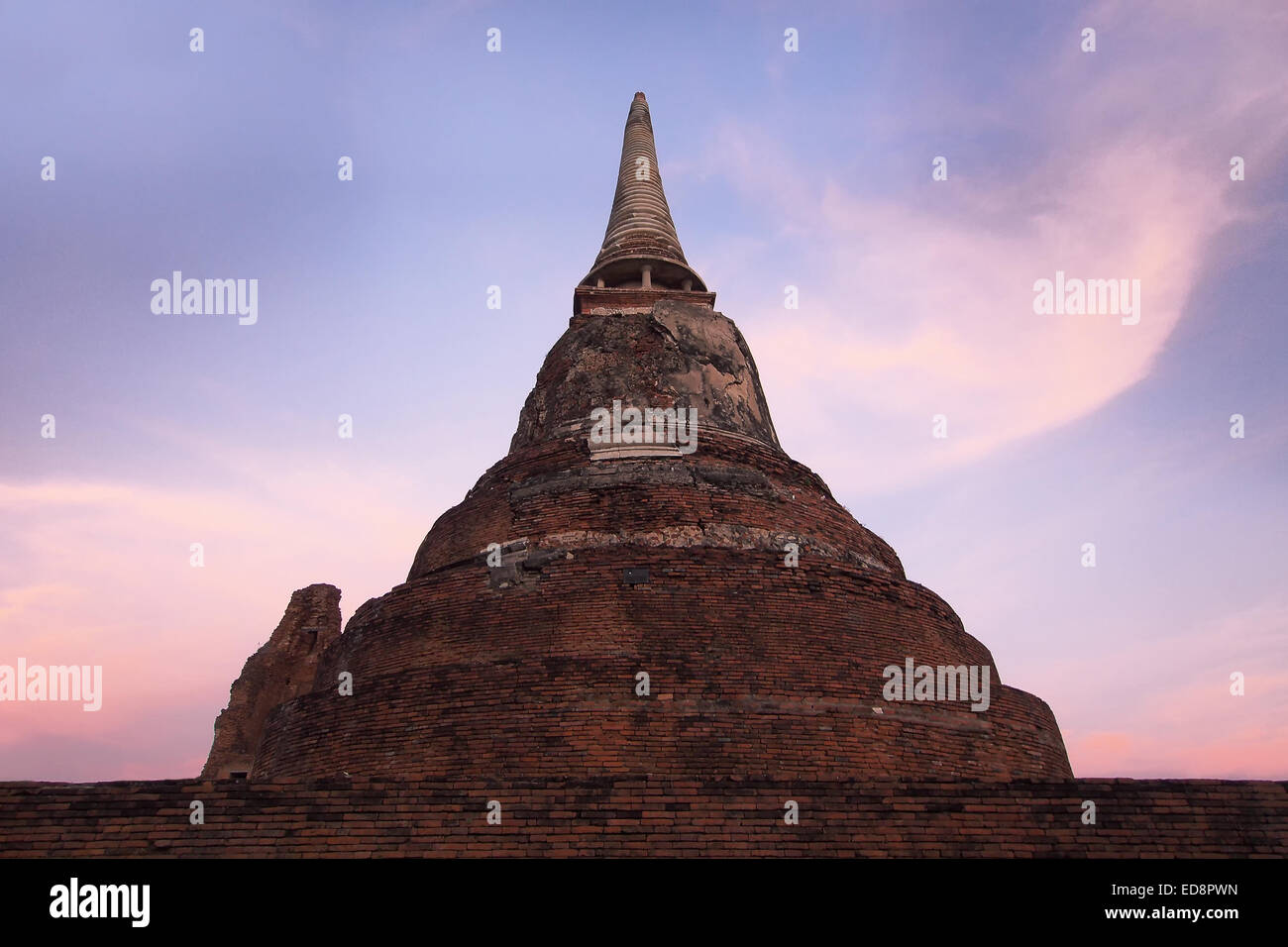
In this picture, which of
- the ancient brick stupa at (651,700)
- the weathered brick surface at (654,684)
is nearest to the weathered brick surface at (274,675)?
the ancient brick stupa at (651,700)

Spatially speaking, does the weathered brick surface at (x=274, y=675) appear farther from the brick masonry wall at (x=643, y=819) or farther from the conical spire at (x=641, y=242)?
the brick masonry wall at (x=643, y=819)

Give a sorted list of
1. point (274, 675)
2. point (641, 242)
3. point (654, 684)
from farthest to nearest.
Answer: point (641, 242), point (274, 675), point (654, 684)

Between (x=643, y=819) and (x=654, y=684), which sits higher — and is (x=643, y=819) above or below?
below

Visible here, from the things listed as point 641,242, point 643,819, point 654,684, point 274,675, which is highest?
point 641,242

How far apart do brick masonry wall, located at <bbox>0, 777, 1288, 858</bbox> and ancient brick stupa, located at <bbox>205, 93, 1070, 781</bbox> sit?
75.2 inches

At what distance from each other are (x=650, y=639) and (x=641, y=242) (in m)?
11.9

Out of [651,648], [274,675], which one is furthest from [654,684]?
[274,675]

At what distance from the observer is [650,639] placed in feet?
32.7

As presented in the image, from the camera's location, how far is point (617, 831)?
268 inches

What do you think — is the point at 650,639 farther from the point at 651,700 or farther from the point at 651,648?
the point at 651,700

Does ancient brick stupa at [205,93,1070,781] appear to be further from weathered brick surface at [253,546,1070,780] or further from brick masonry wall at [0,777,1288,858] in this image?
brick masonry wall at [0,777,1288,858]

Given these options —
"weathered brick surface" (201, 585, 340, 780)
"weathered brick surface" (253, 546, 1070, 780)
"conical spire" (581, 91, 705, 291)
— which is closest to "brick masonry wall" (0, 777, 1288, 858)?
"weathered brick surface" (253, 546, 1070, 780)
